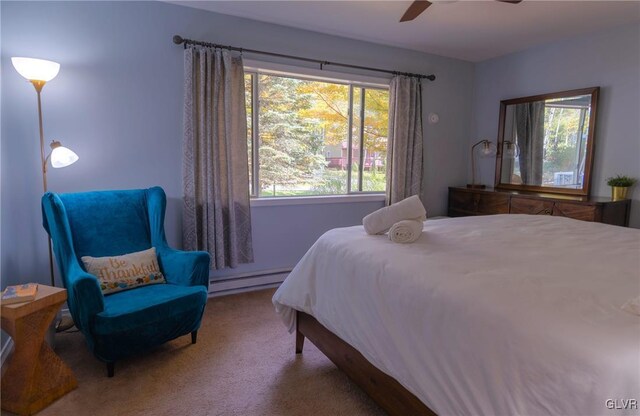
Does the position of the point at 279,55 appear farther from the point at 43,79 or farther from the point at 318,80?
the point at 43,79

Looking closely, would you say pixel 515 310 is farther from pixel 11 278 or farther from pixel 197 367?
pixel 11 278

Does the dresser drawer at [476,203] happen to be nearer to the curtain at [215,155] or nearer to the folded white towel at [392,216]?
the folded white towel at [392,216]

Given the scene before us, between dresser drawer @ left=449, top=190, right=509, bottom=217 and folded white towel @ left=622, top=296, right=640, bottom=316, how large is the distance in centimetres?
285

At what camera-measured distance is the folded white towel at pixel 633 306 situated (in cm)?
100

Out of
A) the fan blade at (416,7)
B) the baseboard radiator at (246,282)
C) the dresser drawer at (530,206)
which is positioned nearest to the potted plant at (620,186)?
the dresser drawer at (530,206)

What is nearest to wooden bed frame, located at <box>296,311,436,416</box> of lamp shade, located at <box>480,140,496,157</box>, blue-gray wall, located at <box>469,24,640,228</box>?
blue-gray wall, located at <box>469,24,640,228</box>

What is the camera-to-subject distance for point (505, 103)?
4.08 m

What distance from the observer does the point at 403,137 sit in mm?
3953

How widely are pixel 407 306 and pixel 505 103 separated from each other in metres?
3.64

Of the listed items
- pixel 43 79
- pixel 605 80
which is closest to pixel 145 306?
pixel 43 79

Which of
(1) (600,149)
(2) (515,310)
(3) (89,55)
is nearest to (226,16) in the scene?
(3) (89,55)

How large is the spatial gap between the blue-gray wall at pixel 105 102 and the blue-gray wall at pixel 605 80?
7.35ft

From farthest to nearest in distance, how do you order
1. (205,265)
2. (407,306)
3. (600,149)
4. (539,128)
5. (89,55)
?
(539,128), (600,149), (89,55), (205,265), (407,306)

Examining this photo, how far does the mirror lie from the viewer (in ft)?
11.2
